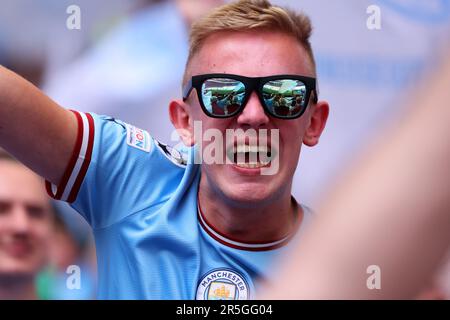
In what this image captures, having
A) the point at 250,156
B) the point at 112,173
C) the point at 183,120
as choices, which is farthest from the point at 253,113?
the point at 112,173

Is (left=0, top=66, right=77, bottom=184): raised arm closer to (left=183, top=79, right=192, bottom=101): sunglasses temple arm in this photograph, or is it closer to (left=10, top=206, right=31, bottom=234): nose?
(left=183, top=79, right=192, bottom=101): sunglasses temple arm

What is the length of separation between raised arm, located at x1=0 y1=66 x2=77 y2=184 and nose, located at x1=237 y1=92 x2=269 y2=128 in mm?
363

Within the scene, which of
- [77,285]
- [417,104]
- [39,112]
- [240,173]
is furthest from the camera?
[77,285]

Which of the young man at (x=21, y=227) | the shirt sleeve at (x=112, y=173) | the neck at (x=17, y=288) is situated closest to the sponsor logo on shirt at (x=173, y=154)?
the shirt sleeve at (x=112, y=173)

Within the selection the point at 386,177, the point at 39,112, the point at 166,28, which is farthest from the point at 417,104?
the point at 166,28

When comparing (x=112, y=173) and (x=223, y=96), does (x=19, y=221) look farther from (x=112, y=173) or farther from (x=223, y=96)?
(x=223, y=96)

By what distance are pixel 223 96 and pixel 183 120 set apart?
19cm

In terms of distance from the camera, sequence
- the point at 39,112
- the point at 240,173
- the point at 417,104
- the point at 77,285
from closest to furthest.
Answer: the point at 417,104, the point at 39,112, the point at 240,173, the point at 77,285

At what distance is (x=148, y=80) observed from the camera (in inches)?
60.8

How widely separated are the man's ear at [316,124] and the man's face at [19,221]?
76 centimetres

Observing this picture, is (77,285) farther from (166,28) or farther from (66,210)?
(166,28)

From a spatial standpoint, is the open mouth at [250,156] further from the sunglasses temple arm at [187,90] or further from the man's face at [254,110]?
the sunglasses temple arm at [187,90]

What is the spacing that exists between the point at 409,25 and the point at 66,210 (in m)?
1.06

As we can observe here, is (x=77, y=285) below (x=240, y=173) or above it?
below
